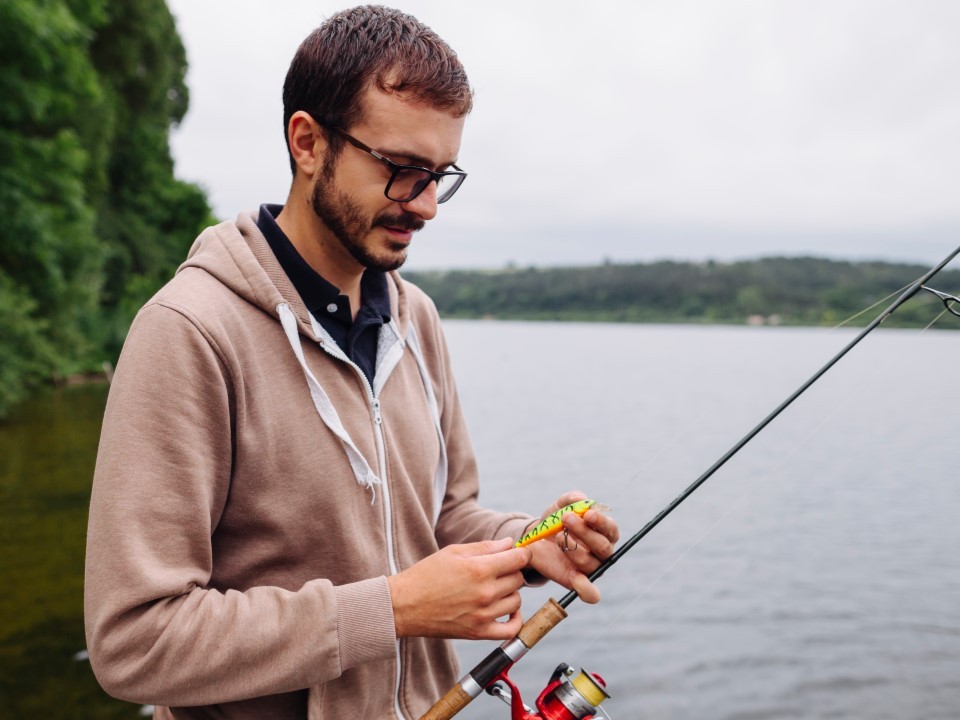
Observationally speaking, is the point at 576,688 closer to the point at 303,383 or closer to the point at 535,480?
the point at 303,383

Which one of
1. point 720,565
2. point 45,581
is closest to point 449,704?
point 45,581

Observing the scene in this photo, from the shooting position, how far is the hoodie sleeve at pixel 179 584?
1.48m

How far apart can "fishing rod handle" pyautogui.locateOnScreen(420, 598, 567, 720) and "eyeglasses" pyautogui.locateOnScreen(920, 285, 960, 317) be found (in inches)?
46.9

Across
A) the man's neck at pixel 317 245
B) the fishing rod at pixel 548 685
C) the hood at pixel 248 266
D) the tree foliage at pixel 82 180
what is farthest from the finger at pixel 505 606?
A: the tree foliage at pixel 82 180

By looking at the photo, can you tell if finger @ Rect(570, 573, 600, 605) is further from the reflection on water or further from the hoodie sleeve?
the reflection on water

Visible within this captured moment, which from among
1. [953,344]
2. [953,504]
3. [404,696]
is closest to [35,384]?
[953,504]

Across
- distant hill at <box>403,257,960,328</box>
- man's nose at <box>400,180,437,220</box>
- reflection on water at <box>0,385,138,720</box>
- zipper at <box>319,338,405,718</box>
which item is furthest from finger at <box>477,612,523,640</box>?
distant hill at <box>403,257,960,328</box>

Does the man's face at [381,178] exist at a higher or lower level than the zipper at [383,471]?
higher

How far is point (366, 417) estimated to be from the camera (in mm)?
1897

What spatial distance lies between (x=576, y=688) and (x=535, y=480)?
13398mm

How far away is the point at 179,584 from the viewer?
1498 millimetres

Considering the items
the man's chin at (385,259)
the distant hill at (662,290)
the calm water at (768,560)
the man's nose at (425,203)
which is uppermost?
the man's nose at (425,203)

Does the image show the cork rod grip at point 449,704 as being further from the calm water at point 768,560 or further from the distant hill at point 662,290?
the distant hill at point 662,290

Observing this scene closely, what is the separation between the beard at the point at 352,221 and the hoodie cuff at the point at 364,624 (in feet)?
2.26
